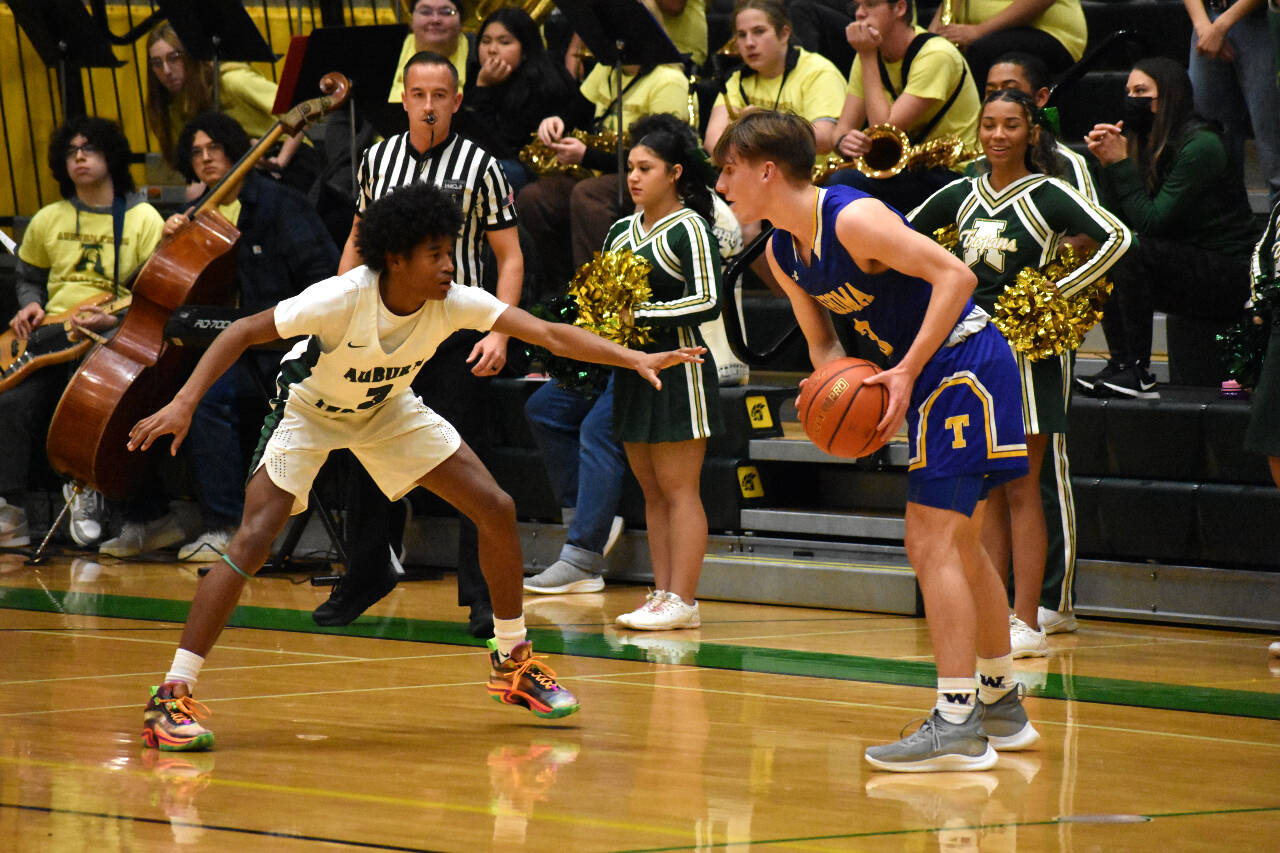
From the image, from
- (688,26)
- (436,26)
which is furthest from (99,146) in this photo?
(688,26)

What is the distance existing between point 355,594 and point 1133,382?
3474 mm

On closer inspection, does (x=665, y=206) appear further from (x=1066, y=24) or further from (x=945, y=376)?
(x=1066, y=24)

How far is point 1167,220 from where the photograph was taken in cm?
740

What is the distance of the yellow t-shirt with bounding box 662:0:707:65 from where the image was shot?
9711mm

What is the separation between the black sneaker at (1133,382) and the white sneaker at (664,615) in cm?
215

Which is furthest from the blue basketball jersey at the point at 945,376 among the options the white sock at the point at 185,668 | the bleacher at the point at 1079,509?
the bleacher at the point at 1079,509

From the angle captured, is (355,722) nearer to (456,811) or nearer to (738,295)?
(456,811)

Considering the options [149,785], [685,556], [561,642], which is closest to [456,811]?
[149,785]

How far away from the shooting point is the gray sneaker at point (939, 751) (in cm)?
440

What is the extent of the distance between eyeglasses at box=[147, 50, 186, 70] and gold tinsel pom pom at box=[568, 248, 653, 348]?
457 centimetres

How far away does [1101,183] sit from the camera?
7.64 metres

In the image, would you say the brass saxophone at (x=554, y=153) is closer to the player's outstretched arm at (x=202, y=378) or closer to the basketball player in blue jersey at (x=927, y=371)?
the player's outstretched arm at (x=202, y=378)

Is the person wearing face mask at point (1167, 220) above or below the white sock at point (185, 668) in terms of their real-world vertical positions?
above

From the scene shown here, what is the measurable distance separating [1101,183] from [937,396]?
354 cm
